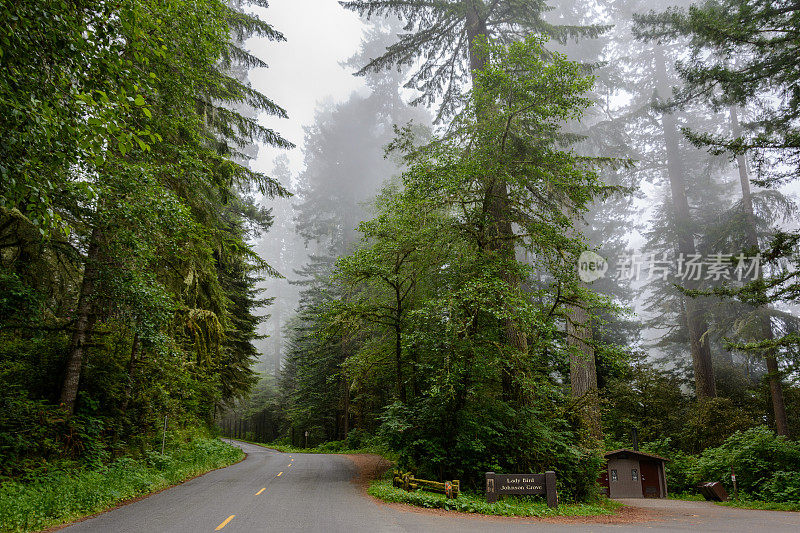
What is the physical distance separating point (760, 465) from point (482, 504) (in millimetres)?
13077

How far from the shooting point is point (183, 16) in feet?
29.5

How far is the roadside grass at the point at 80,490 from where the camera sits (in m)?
7.57

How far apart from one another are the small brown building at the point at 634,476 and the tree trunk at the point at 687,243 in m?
5.17

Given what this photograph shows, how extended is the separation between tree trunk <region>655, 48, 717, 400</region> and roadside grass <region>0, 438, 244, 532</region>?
23286mm

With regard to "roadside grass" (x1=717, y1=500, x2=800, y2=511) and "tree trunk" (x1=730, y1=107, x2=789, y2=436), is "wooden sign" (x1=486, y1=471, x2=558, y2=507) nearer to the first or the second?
"roadside grass" (x1=717, y1=500, x2=800, y2=511)

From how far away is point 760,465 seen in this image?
16109 mm

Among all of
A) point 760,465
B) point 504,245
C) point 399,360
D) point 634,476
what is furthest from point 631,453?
point 504,245

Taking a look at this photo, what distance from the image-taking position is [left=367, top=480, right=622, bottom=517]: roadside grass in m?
10.3

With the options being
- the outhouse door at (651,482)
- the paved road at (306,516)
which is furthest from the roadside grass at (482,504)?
the outhouse door at (651,482)

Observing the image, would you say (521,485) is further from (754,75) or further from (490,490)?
(754,75)

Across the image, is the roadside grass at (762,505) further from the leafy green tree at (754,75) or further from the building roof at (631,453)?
the leafy green tree at (754,75)

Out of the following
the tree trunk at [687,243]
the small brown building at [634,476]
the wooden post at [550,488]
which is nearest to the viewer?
the wooden post at [550,488]

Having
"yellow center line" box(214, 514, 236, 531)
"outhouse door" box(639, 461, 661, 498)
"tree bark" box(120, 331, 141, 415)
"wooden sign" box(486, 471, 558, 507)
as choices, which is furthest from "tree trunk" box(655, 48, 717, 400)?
"tree bark" box(120, 331, 141, 415)

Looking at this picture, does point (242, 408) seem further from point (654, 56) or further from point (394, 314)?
point (654, 56)
